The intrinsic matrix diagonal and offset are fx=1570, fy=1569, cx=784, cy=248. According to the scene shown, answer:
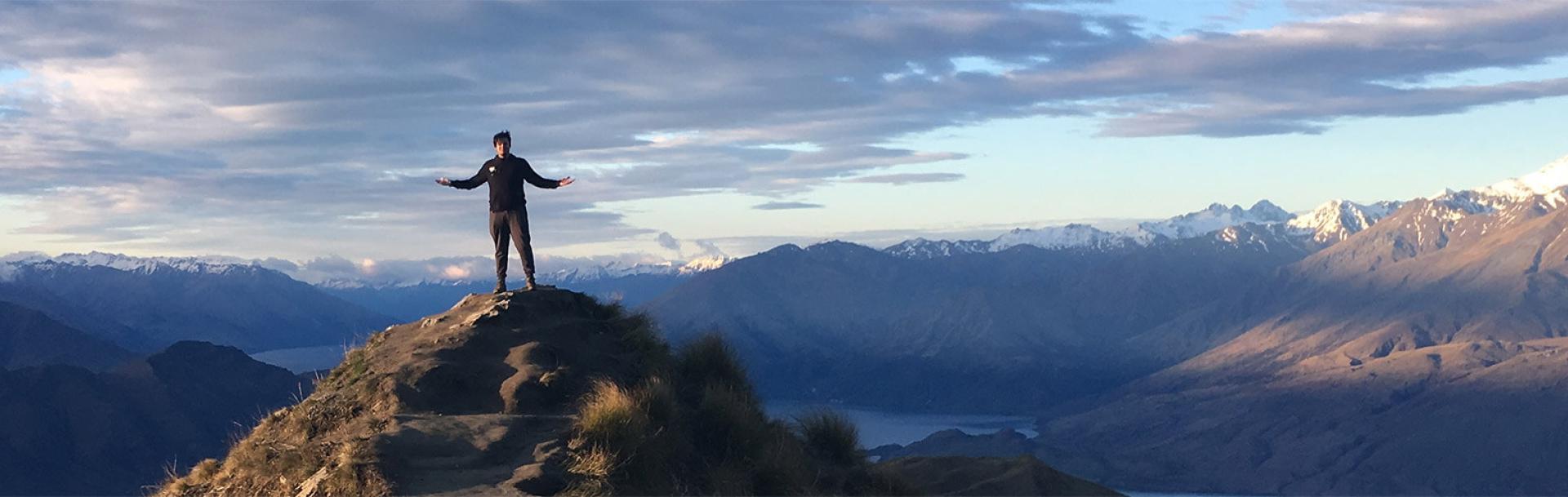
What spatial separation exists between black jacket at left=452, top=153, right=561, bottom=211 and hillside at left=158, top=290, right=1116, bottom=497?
1.78 meters

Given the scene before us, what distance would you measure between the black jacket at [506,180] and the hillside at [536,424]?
1782 millimetres

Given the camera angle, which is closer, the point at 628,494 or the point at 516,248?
the point at 628,494

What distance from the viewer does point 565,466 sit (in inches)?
856

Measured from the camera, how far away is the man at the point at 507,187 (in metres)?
28.3

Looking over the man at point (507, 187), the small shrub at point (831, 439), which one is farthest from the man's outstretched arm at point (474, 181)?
the small shrub at point (831, 439)

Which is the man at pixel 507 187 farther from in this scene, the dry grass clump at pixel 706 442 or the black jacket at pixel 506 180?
the dry grass clump at pixel 706 442

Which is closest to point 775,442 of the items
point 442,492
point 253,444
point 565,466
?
point 565,466

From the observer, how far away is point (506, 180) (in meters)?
28.5

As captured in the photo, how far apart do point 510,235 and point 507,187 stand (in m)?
1.29

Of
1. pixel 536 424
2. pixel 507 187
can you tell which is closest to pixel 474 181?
pixel 507 187

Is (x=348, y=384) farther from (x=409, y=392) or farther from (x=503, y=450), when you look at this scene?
(x=503, y=450)

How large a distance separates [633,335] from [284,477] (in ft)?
24.2

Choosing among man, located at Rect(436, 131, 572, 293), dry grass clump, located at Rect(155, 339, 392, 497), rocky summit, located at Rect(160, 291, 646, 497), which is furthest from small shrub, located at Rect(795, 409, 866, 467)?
dry grass clump, located at Rect(155, 339, 392, 497)

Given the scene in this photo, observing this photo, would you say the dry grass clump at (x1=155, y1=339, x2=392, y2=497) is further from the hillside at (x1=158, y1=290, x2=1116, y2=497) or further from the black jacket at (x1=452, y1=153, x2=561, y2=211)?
the black jacket at (x1=452, y1=153, x2=561, y2=211)
